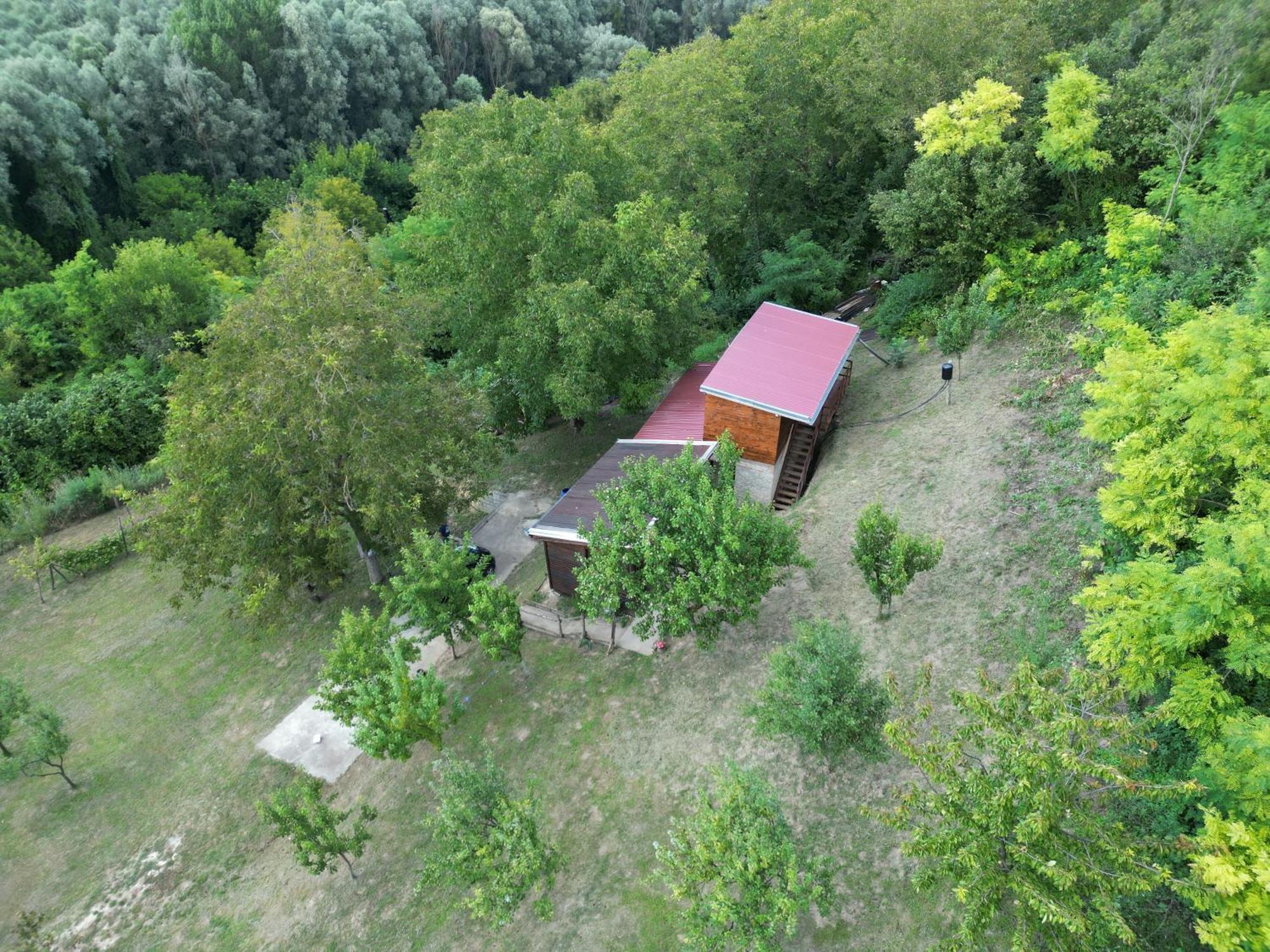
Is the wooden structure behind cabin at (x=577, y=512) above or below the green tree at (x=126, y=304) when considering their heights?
above

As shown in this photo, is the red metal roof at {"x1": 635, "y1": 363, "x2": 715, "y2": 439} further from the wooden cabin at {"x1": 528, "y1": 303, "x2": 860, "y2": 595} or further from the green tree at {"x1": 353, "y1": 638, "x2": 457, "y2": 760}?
the green tree at {"x1": 353, "y1": 638, "x2": 457, "y2": 760}

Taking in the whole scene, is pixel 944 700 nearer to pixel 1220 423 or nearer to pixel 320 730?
pixel 1220 423

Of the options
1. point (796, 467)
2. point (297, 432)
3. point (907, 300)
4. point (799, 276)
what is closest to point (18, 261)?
point (297, 432)

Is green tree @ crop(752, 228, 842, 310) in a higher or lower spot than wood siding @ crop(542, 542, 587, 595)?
higher

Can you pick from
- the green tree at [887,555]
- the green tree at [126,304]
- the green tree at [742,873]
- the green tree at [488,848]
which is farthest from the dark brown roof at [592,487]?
the green tree at [126,304]

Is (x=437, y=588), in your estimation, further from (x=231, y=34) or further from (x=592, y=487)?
(x=231, y=34)

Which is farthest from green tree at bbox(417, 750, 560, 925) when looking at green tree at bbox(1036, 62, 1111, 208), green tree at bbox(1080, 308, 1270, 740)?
green tree at bbox(1036, 62, 1111, 208)

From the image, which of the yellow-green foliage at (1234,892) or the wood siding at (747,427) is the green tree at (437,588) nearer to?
the wood siding at (747,427)
